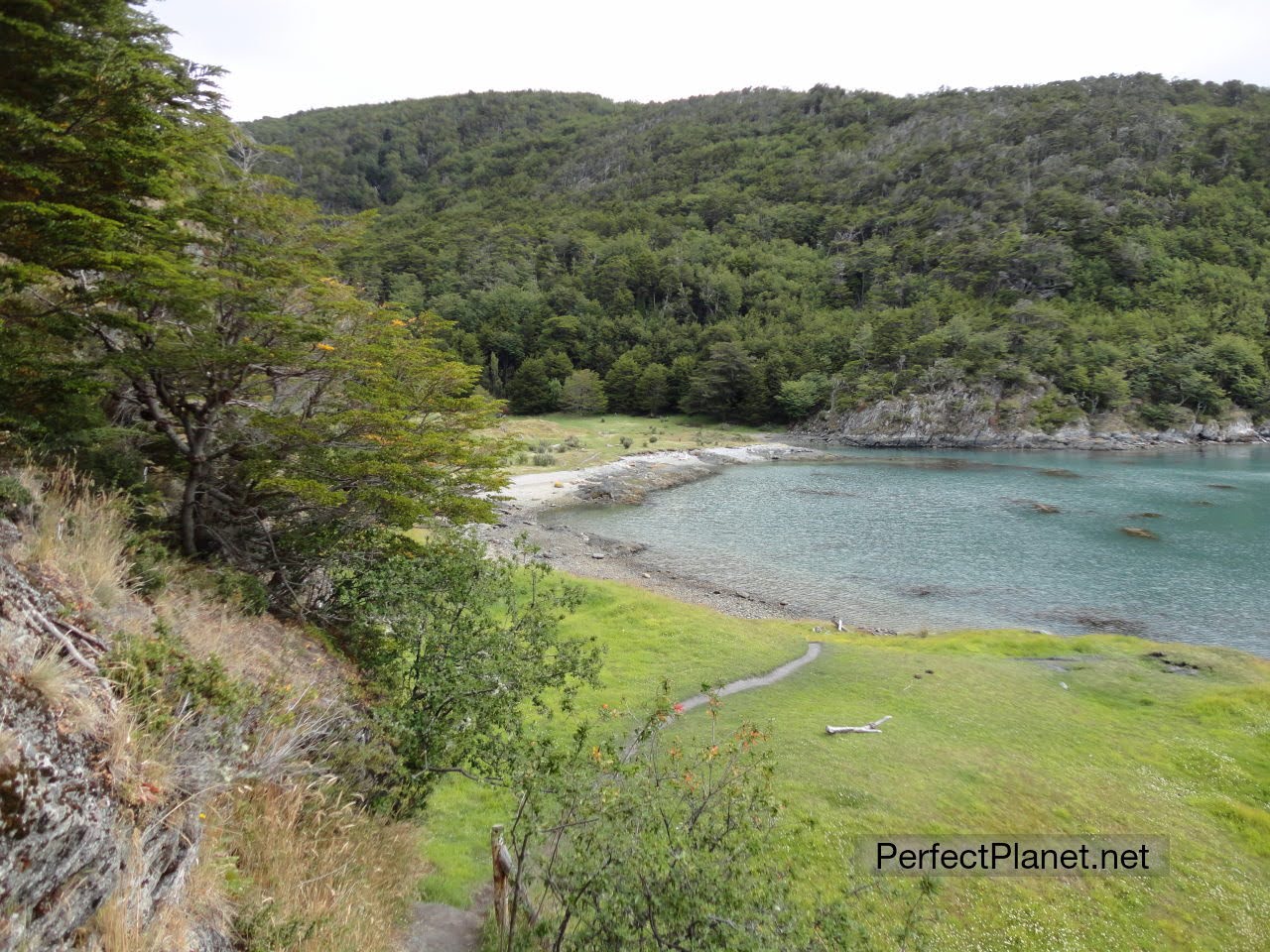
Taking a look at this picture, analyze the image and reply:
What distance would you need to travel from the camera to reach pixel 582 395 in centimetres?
10025

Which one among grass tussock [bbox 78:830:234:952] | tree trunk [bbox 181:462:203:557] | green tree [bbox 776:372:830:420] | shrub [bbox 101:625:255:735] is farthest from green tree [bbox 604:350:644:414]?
grass tussock [bbox 78:830:234:952]

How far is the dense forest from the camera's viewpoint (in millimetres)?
90250

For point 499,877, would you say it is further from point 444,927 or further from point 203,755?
point 203,755

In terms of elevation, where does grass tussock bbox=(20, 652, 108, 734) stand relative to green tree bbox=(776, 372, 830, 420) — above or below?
above

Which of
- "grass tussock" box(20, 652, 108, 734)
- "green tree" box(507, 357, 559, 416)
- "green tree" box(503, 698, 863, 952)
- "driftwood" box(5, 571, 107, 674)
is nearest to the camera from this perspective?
"grass tussock" box(20, 652, 108, 734)

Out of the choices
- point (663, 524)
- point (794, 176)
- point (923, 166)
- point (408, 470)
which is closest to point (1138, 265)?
point (923, 166)

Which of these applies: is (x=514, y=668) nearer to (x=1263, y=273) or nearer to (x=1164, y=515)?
(x=1164, y=515)

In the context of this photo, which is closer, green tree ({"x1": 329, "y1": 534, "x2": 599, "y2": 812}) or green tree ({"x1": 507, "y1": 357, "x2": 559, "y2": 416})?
green tree ({"x1": 329, "y1": 534, "x2": 599, "y2": 812})

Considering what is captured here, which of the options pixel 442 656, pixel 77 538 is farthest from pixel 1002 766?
pixel 77 538

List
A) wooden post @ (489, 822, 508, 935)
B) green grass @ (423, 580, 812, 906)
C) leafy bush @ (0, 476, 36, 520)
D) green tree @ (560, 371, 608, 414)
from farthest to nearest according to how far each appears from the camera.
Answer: green tree @ (560, 371, 608, 414) < green grass @ (423, 580, 812, 906) < wooden post @ (489, 822, 508, 935) < leafy bush @ (0, 476, 36, 520)

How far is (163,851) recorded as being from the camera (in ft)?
13.0

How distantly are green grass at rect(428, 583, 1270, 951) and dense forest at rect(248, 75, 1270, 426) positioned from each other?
76249mm

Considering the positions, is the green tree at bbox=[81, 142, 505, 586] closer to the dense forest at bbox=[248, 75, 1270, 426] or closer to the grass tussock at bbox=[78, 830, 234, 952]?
the grass tussock at bbox=[78, 830, 234, 952]

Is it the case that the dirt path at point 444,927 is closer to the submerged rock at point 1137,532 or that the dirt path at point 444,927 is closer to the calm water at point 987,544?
the calm water at point 987,544
